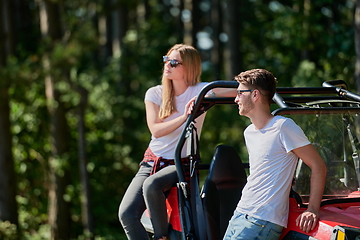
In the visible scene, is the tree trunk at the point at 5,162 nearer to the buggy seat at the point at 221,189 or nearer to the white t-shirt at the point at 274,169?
the buggy seat at the point at 221,189

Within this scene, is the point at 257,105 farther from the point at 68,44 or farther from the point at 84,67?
the point at 84,67

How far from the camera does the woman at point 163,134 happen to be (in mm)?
3781

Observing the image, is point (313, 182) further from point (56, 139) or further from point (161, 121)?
point (56, 139)

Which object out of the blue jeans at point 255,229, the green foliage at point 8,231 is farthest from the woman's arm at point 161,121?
the green foliage at point 8,231

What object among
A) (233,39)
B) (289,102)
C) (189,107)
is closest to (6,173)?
(233,39)

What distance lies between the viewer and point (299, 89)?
3.90 metres

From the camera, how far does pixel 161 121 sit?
396cm

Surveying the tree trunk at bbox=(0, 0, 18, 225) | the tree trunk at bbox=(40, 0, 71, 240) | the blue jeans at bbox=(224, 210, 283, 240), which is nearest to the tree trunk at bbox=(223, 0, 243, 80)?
the tree trunk at bbox=(40, 0, 71, 240)

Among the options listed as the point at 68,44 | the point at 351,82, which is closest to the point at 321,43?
the point at 351,82

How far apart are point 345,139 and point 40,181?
11.8 meters

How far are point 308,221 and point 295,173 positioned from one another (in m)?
0.81

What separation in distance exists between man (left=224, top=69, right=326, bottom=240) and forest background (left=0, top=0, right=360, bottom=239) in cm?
606

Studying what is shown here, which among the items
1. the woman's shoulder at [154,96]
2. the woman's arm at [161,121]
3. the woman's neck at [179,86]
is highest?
the woman's neck at [179,86]

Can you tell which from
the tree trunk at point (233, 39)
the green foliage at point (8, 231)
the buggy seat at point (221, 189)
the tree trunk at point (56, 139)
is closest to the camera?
the buggy seat at point (221, 189)
